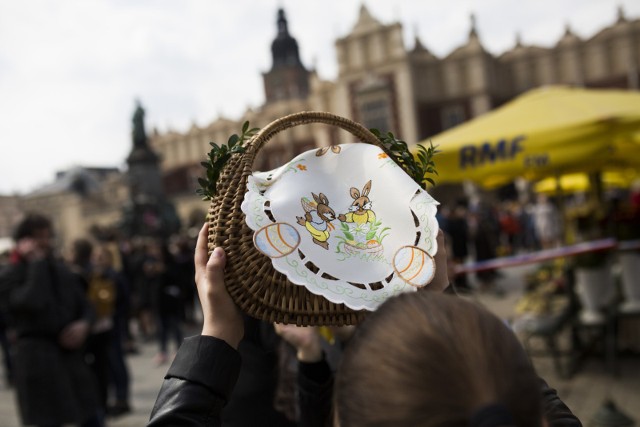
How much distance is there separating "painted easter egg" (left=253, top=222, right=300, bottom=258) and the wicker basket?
0.03 metres

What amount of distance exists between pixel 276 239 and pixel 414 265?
0.95 ft

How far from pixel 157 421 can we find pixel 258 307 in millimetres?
276

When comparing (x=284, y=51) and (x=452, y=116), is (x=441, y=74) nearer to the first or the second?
(x=452, y=116)

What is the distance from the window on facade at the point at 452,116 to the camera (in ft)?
109

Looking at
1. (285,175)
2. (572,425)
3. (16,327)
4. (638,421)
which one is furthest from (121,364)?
(572,425)

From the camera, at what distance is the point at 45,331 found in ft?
11.8

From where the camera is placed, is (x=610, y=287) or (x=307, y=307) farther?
(x=610, y=287)

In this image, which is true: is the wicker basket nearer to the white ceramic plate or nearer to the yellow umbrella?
the white ceramic plate

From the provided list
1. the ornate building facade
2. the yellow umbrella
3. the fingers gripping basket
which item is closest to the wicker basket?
the fingers gripping basket

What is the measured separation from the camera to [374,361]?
2.41ft

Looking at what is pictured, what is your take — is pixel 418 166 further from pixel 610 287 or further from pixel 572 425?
pixel 610 287

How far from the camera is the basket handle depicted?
1.29 metres

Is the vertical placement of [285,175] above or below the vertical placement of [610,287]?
above

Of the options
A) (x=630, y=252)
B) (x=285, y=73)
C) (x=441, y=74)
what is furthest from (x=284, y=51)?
(x=630, y=252)
